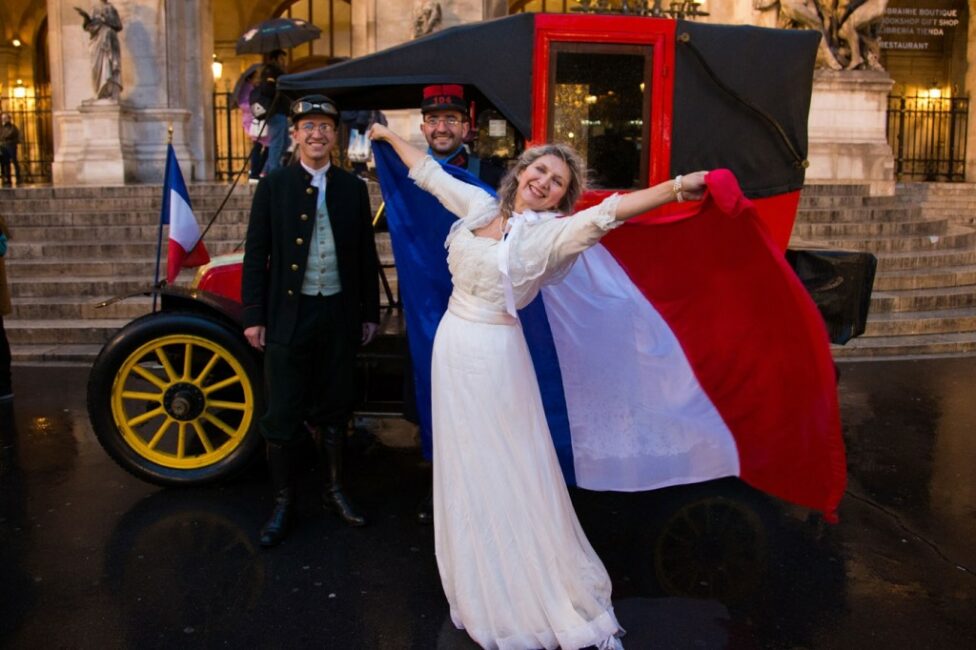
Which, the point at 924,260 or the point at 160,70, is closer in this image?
the point at 924,260

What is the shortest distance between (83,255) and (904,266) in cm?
922

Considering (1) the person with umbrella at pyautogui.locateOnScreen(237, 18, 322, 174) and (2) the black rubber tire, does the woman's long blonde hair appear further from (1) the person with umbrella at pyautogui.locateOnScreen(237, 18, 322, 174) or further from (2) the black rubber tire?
(1) the person with umbrella at pyautogui.locateOnScreen(237, 18, 322, 174)

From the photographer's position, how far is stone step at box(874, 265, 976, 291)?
31.2ft

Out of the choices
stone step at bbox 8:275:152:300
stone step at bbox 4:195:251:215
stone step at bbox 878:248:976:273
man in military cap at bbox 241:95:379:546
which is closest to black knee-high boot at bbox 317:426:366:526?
man in military cap at bbox 241:95:379:546

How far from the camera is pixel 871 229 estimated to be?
10711mm

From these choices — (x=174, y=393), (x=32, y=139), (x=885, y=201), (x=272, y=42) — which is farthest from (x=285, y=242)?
(x=32, y=139)

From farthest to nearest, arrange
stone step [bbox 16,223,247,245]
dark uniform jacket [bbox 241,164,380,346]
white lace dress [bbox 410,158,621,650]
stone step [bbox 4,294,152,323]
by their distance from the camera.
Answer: stone step [bbox 16,223,247,245] → stone step [bbox 4,294,152,323] → dark uniform jacket [bbox 241,164,380,346] → white lace dress [bbox 410,158,621,650]

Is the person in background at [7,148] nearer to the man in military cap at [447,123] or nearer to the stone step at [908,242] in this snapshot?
the stone step at [908,242]

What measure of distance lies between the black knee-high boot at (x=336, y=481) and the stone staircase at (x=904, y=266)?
17.6 feet

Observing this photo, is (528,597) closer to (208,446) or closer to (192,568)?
(192,568)

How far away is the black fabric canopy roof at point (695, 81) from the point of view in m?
4.30

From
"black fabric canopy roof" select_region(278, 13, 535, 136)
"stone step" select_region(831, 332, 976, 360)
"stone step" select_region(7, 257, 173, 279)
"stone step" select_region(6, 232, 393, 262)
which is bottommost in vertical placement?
"stone step" select_region(831, 332, 976, 360)

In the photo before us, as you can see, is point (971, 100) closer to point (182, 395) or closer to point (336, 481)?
point (336, 481)

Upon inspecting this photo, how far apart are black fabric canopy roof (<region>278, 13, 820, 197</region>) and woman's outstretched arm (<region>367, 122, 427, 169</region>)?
0.42 m
